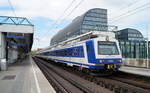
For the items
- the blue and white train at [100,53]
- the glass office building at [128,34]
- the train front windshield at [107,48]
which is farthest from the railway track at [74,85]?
the glass office building at [128,34]

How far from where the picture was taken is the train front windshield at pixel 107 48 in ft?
45.2

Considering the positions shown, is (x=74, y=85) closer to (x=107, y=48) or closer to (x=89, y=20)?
(x=107, y=48)

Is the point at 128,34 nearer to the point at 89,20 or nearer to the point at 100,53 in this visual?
the point at 89,20

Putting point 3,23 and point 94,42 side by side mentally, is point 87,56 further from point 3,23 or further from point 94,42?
point 3,23

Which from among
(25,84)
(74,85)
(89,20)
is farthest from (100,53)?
(89,20)

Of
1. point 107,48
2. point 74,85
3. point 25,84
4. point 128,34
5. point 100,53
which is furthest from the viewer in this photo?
point 128,34

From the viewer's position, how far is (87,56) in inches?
561

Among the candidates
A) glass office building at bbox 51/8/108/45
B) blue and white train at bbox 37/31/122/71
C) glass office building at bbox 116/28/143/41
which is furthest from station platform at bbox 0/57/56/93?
glass office building at bbox 51/8/108/45

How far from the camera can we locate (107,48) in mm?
14148

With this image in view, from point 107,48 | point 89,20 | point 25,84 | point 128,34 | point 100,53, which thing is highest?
point 89,20

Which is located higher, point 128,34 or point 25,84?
point 128,34

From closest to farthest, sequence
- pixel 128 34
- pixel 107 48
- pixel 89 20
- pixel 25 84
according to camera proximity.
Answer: pixel 25 84, pixel 107 48, pixel 128 34, pixel 89 20

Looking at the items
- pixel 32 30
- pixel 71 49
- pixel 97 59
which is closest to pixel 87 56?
pixel 97 59

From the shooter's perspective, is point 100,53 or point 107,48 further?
point 107,48
